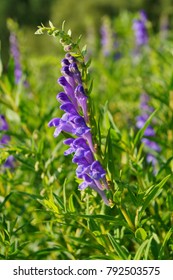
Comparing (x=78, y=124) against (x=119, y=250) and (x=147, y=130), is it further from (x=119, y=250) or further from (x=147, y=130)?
(x=147, y=130)

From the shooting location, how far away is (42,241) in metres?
2.69

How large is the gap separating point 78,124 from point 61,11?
3540 cm

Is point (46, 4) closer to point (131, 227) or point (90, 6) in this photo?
point (90, 6)

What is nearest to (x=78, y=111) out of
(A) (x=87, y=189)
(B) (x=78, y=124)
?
(B) (x=78, y=124)

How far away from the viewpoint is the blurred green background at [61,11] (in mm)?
28045

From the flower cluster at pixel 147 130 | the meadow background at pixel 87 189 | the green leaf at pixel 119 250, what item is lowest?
the green leaf at pixel 119 250

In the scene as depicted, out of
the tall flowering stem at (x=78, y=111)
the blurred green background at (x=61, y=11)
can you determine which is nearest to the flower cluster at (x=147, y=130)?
the tall flowering stem at (x=78, y=111)

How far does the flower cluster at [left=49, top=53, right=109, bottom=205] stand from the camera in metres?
1.84

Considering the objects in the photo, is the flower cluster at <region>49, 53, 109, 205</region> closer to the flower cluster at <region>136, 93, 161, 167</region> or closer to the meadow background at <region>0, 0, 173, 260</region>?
the meadow background at <region>0, 0, 173, 260</region>

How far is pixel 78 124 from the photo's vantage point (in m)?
1.85

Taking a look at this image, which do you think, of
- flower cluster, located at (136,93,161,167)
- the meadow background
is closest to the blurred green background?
flower cluster, located at (136,93,161,167)

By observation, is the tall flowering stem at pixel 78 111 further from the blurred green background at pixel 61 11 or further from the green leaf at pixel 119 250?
the blurred green background at pixel 61 11
